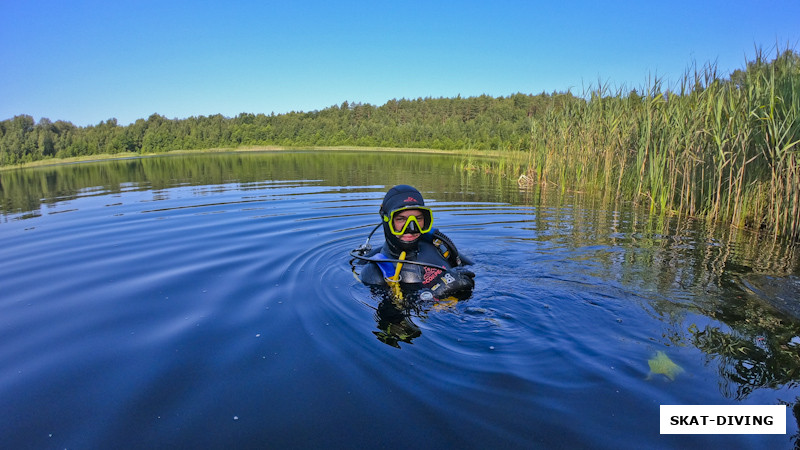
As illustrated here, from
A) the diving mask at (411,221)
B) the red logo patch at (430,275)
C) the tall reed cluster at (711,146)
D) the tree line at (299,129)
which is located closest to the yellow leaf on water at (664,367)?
the red logo patch at (430,275)

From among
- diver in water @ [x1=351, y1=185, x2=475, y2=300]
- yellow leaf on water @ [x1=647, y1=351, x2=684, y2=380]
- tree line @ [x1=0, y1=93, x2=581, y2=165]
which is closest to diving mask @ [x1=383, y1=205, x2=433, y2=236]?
diver in water @ [x1=351, y1=185, x2=475, y2=300]

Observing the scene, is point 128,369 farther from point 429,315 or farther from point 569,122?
point 569,122

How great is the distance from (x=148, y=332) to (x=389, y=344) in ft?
8.25

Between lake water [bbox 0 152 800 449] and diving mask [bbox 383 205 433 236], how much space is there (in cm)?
91

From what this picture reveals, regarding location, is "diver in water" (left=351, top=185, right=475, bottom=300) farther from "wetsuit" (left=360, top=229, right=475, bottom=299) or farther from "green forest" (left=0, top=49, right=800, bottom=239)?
"green forest" (left=0, top=49, right=800, bottom=239)

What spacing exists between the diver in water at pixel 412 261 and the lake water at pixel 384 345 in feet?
0.95

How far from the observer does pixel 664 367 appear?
325 centimetres

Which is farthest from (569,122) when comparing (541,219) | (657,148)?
(541,219)

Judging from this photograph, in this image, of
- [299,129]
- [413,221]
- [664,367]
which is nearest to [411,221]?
[413,221]

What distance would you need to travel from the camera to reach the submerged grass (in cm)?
730

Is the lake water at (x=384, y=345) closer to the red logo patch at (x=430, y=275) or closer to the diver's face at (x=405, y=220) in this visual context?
the red logo patch at (x=430, y=275)

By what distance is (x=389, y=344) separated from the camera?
3.74 metres

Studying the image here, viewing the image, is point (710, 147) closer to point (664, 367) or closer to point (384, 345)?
point (664, 367)

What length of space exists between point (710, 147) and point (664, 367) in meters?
7.92
